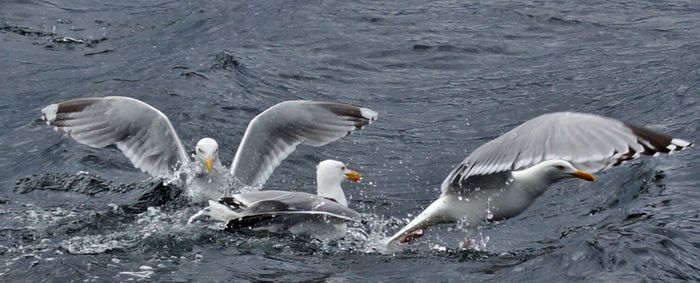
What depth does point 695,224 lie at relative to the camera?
9.38 m

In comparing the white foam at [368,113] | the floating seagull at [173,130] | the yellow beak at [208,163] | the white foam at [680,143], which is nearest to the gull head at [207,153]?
the yellow beak at [208,163]

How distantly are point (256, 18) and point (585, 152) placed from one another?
9819 mm

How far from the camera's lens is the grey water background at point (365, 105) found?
29.8 feet

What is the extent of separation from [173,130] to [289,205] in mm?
2388

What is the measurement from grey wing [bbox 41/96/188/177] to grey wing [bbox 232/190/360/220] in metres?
2.04

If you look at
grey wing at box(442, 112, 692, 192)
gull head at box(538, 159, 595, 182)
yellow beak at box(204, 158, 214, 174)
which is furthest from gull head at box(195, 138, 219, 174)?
gull head at box(538, 159, 595, 182)

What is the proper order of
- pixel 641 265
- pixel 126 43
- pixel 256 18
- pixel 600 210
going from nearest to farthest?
pixel 641 265 < pixel 600 210 < pixel 126 43 < pixel 256 18

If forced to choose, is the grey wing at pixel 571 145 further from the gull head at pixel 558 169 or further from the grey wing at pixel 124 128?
the grey wing at pixel 124 128

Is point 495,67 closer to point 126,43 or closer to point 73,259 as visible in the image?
point 126,43

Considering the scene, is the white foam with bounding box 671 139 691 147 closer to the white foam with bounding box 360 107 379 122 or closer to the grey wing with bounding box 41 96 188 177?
the white foam with bounding box 360 107 379 122

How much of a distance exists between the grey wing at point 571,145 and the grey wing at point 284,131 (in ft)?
6.85

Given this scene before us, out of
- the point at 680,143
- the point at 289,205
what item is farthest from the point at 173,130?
the point at 680,143

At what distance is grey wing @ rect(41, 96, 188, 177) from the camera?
37.6ft

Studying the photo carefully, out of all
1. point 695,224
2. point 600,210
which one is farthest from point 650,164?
point 695,224
